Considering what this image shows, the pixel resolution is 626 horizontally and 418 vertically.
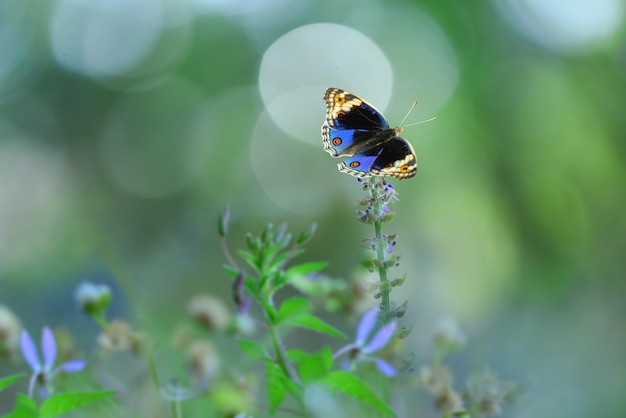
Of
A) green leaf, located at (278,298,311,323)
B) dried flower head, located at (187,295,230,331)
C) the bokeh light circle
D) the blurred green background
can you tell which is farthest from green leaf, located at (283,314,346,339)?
the bokeh light circle

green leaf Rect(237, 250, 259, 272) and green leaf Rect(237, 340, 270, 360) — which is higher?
green leaf Rect(237, 250, 259, 272)

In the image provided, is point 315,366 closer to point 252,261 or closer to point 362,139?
point 252,261

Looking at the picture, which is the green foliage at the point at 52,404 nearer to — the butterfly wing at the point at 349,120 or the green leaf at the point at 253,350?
the green leaf at the point at 253,350

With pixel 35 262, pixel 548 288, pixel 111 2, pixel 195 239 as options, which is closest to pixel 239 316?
pixel 195 239

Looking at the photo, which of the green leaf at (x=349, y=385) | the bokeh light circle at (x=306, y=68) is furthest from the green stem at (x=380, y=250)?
the bokeh light circle at (x=306, y=68)

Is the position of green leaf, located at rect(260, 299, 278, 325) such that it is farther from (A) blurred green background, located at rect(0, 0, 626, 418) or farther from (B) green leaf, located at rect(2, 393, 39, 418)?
(A) blurred green background, located at rect(0, 0, 626, 418)

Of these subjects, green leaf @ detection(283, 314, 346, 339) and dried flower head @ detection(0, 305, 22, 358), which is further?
dried flower head @ detection(0, 305, 22, 358)
